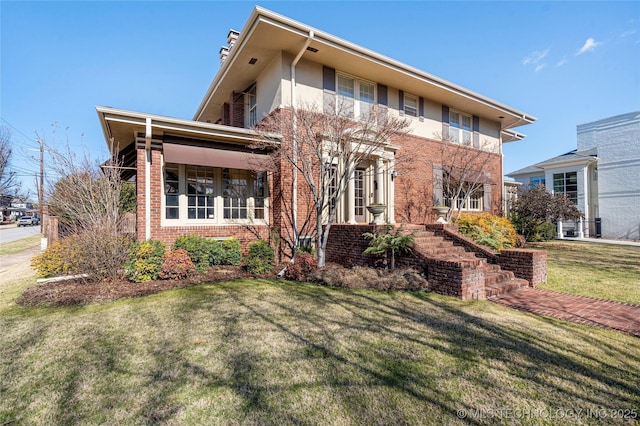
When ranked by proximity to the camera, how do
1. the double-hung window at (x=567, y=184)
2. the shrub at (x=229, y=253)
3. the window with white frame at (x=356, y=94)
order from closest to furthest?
1. the shrub at (x=229, y=253)
2. the window with white frame at (x=356, y=94)
3. the double-hung window at (x=567, y=184)

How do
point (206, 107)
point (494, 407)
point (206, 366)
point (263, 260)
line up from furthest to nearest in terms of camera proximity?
1. point (206, 107)
2. point (263, 260)
3. point (206, 366)
4. point (494, 407)

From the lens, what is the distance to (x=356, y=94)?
10.7 metres

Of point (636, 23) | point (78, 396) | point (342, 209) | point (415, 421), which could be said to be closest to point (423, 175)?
point (342, 209)

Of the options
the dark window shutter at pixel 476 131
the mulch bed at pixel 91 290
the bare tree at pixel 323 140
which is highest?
the dark window shutter at pixel 476 131

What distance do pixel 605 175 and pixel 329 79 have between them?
84.6 ft

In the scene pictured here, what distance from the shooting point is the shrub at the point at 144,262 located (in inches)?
267

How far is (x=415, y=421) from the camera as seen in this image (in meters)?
2.41

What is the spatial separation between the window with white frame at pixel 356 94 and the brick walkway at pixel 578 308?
23.4 feet

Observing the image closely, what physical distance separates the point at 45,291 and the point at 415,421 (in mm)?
7322

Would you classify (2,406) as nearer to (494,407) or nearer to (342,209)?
(494,407)

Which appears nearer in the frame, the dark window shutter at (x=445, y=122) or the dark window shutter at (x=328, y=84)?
the dark window shutter at (x=328, y=84)

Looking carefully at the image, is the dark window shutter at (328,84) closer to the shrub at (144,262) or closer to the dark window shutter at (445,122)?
the dark window shutter at (445,122)

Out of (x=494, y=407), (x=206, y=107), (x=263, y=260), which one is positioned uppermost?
(x=206, y=107)

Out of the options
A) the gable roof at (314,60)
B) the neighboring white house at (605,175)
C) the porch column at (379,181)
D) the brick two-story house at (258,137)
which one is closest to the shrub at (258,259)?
the brick two-story house at (258,137)
